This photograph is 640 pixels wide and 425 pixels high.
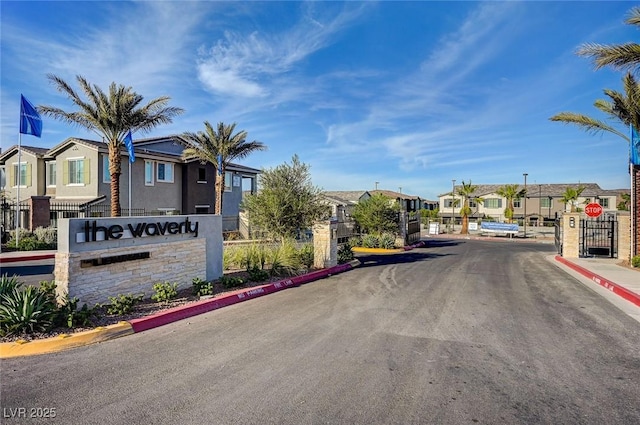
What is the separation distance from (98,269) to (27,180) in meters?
28.6

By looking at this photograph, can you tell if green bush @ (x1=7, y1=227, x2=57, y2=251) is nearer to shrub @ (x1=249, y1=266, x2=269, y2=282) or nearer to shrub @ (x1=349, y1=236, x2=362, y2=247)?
shrub @ (x1=249, y1=266, x2=269, y2=282)

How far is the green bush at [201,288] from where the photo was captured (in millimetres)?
9211

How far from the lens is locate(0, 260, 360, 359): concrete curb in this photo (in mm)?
5812

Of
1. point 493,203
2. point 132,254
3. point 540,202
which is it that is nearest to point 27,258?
point 132,254

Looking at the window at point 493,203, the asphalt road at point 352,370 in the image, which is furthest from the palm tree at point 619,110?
the window at point 493,203

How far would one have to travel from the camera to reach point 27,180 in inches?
1159

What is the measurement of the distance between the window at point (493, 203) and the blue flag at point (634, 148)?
170 feet

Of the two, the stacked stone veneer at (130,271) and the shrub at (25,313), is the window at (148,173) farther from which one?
the shrub at (25,313)

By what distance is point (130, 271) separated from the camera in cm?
837

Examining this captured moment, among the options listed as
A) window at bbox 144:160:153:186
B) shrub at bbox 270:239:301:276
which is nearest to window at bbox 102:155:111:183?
window at bbox 144:160:153:186

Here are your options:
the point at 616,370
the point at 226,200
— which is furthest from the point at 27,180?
the point at 616,370

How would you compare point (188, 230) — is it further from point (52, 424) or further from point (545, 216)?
point (545, 216)

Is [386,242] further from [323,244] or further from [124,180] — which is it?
[124,180]

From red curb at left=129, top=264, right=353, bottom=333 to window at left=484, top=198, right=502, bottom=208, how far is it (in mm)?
60536
